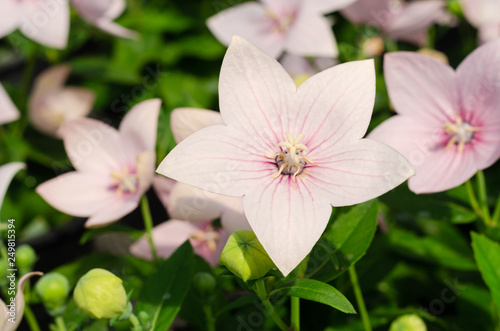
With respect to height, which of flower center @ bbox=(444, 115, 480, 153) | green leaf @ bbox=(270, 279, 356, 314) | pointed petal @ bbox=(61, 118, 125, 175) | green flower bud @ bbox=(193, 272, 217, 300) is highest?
flower center @ bbox=(444, 115, 480, 153)

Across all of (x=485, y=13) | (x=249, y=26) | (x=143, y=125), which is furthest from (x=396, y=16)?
(x=143, y=125)

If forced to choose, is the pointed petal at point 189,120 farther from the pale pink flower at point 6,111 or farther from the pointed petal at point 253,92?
the pale pink flower at point 6,111

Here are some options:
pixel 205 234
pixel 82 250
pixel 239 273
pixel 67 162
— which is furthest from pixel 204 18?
pixel 239 273

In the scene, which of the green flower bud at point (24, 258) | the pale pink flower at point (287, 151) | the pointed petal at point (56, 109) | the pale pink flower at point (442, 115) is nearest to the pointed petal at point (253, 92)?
the pale pink flower at point (287, 151)

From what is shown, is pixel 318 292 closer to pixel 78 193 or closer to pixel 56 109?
pixel 78 193

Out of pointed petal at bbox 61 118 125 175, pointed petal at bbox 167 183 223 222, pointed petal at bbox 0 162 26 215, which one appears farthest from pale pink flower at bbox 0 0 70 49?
pointed petal at bbox 167 183 223 222

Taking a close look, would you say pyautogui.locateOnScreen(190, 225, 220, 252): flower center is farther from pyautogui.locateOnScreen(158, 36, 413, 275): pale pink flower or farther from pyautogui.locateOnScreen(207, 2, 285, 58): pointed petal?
pyautogui.locateOnScreen(207, 2, 285, 58): pointed petal

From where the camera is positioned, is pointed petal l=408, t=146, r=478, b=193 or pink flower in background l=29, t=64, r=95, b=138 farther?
pink flower in background l=29, t=64, r=95, b=138
